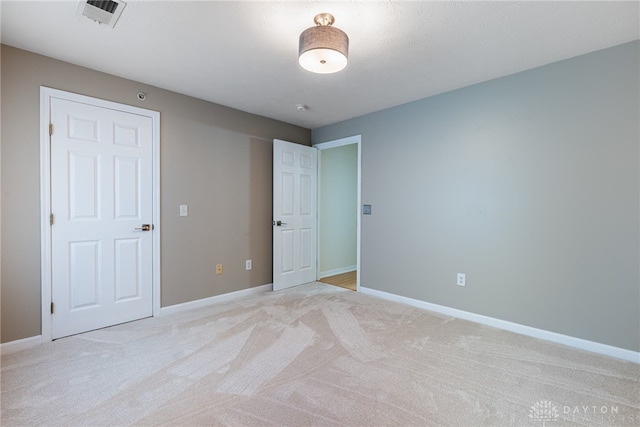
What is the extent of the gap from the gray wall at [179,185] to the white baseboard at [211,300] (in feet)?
0.18

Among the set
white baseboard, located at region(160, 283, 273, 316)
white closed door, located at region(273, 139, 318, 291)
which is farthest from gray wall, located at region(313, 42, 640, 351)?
white baseboard, located at region(160, 283, 273, 316)

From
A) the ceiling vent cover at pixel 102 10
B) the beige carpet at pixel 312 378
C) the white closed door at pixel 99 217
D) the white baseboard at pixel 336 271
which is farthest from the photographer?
the white baseboard at pixel 336 271

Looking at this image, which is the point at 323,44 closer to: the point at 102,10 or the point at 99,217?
the point at 102,10

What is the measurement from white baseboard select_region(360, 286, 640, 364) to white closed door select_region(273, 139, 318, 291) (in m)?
1.36

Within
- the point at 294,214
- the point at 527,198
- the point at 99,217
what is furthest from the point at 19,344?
the point at 527,198

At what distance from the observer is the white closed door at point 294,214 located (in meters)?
4.13

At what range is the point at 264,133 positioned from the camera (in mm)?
4129

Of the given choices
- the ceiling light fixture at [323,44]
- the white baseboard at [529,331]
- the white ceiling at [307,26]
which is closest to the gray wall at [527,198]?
the white baseboard at [529,331]

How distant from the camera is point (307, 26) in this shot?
6.78ft

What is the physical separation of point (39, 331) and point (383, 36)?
361 centimetres

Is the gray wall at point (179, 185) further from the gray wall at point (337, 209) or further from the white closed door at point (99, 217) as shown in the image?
the gray wall at point (337, 209)

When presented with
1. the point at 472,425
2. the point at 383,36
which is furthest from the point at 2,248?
the point at 472,425

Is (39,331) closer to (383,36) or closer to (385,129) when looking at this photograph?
(383,36)

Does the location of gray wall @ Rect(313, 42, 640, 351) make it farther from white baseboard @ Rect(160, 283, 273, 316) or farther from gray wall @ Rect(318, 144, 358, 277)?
white baseboard @ Rect(160, 283, 273, 316)
